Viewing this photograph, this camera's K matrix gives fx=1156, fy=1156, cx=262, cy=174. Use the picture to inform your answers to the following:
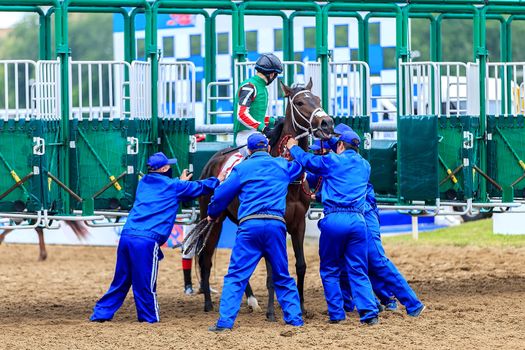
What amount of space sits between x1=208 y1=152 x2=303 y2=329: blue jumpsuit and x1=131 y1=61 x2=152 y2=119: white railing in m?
1.55

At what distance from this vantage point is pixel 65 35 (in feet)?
32.9

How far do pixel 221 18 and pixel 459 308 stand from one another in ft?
34.0

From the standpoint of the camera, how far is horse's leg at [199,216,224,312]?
10.6 metres

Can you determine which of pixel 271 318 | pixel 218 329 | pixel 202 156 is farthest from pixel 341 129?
pixel 202 156

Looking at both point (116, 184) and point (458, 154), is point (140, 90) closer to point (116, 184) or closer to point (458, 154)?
point (116, 184)

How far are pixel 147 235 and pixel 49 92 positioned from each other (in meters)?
1.60

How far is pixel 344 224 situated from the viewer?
9.21 m

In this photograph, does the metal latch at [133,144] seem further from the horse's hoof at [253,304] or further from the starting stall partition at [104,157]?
the horse's hoof at [253,304]

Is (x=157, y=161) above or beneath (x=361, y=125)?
beneath

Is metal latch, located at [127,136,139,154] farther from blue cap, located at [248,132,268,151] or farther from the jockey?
blue cap, located at [248,132,268,151]

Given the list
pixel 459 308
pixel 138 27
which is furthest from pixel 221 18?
pixel 459 308

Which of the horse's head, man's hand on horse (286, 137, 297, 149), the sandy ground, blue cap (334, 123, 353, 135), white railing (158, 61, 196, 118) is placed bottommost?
the sandy ground

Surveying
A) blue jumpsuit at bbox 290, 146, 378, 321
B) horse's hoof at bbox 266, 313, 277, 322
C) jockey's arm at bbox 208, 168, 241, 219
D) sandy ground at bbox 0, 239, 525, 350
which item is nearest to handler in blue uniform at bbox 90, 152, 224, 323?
sandy ground at bbox 0, 239, 525, 350

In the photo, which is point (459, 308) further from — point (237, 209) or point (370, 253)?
point (237, 209)
